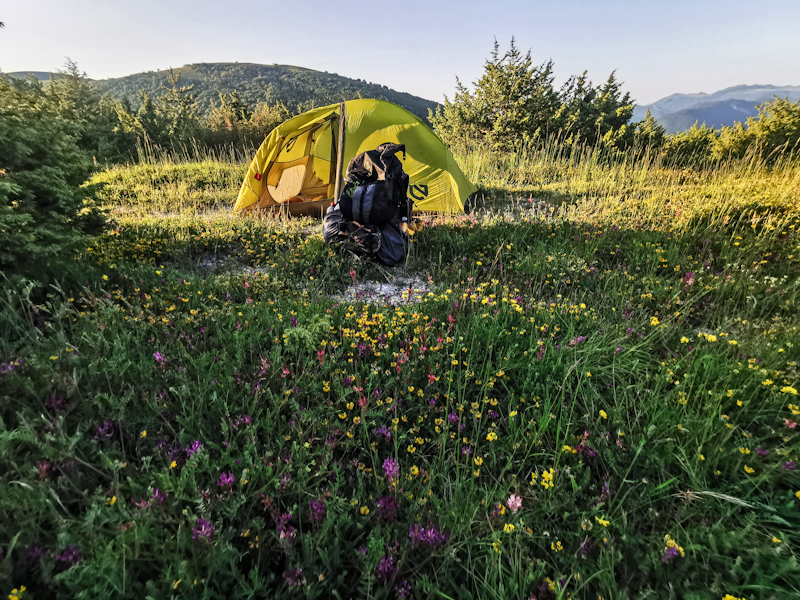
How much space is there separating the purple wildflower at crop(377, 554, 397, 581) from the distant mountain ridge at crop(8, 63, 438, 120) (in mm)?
124532

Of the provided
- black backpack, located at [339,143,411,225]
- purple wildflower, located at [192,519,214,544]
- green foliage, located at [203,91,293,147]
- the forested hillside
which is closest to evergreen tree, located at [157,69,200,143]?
green foliage, located at [203,91,293,147]

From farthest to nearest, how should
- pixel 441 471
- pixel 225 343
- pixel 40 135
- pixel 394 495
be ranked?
pixel 40 135, pixel 225 343, pixel 441 471, pixel 394 495

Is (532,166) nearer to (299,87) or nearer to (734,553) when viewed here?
(734,553)

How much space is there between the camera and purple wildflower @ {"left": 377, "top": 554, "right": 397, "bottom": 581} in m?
1.61

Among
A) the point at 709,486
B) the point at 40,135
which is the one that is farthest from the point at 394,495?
the point at 40,135

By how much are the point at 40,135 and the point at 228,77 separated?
173 m

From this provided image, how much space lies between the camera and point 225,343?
10.4 feet

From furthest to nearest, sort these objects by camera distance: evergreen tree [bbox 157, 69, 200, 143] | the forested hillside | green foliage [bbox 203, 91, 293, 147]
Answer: the forested hillside
evergreen tree [bbox 157, 69, 200, 143]
green foliage [bbox 203, 91, 293, 147]

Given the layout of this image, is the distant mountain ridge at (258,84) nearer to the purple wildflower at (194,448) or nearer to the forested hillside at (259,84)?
the forested hillside at (259,84)

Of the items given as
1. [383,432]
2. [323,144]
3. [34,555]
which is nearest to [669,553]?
[383,432]

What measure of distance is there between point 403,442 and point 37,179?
175 inches

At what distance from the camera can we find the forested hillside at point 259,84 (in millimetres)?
115000

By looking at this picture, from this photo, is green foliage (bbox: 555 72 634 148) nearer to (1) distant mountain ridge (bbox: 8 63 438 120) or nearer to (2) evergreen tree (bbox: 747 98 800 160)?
(2) evergreen tree (bbox: 747 98 800 160)

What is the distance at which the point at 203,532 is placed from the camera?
1.59 m
